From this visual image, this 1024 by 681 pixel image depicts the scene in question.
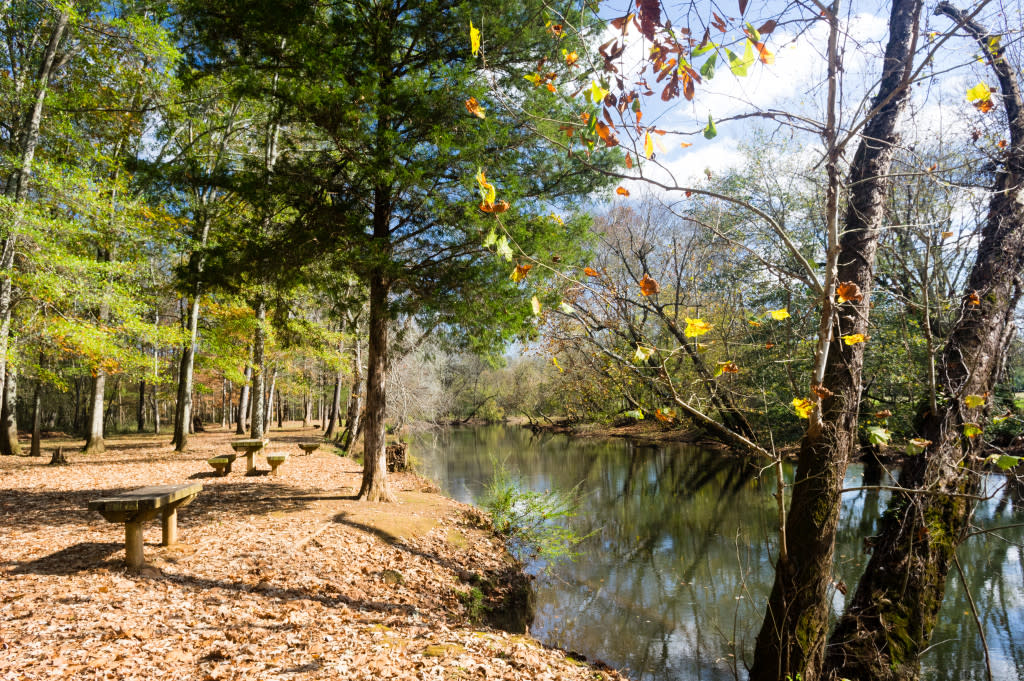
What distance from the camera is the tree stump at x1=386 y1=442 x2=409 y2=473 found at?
12.2 metres

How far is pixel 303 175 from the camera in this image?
6945 millimetres

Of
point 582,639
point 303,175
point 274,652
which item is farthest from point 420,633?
point 303,175

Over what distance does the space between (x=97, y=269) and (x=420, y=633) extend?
9.37 m

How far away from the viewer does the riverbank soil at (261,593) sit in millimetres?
3377

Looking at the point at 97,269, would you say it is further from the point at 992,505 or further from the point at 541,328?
the point at 992,505

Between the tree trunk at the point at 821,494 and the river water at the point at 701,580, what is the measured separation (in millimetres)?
280

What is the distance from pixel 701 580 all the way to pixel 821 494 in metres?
4.83

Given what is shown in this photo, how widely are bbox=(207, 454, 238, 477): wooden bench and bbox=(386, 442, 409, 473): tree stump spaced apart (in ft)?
11.4

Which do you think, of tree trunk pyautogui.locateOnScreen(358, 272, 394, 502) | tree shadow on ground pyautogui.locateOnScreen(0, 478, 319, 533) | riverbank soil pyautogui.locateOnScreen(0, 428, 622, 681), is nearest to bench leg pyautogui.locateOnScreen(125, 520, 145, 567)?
riverbank soil pyautogui.locateOnScreen(0, 428, 622, 681)

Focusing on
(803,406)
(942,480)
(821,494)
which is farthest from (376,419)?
(942,480)

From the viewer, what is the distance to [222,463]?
9.43 metres

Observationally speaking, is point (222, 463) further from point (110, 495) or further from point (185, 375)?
point (185, 375)

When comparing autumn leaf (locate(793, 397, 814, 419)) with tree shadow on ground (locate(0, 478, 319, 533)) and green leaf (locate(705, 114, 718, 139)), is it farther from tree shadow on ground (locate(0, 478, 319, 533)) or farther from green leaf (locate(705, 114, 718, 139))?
tree shadow on ground (locate(0, 478, 319, 533))

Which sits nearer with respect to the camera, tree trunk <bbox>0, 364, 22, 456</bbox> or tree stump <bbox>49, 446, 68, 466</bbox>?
tree stump <bbox>49, 446, 68, 466</bbox>
